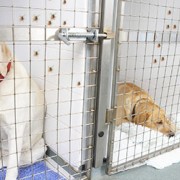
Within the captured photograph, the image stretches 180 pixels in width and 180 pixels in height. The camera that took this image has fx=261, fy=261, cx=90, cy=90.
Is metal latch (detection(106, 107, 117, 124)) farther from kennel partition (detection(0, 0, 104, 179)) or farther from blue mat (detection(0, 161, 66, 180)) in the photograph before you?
blue mat (detection(0, 161, 66, 180))

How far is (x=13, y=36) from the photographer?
842 mm

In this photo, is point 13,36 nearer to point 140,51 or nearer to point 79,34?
point 79,34

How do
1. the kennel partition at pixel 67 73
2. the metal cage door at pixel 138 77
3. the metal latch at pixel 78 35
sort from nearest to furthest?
the metal latch at pixel 78 35 → the kennel partition at pixel 67 73 → the metal cage door at pixel 138 77

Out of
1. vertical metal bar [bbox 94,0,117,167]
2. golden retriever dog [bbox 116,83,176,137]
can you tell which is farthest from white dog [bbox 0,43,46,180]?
golden retriever dog [bbox 116,83,176,137]

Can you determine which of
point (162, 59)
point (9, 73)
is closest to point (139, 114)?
point (162, 59)

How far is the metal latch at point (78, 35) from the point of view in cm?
90

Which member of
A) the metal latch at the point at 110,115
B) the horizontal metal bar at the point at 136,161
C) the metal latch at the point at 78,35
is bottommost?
the horizontal metal bar at the point at 136,161

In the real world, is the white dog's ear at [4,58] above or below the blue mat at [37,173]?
above

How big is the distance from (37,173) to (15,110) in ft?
1.11

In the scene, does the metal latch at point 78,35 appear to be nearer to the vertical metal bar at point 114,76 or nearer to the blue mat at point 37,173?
the vertical metal bar at point 114,76

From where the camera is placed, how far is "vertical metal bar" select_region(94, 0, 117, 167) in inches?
39.6

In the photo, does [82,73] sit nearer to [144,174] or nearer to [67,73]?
[67,73]

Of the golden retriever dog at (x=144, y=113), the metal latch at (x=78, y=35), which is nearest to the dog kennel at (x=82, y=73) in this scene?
the metal latch at (x=78, y=35)

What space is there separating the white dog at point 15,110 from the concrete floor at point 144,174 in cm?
33
